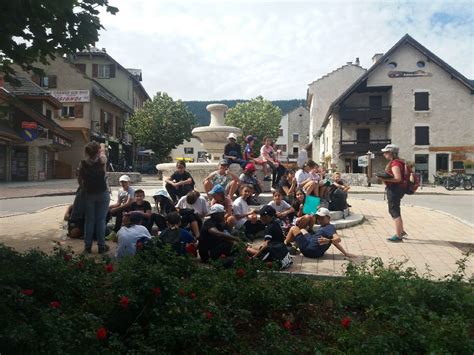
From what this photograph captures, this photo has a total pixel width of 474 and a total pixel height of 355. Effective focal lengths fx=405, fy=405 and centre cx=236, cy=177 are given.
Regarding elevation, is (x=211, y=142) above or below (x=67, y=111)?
below

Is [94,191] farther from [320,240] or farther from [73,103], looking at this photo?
[73,103]

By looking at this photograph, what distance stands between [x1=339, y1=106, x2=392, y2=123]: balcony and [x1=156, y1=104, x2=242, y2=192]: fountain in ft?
95.8

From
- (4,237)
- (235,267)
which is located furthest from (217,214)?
(4,237)

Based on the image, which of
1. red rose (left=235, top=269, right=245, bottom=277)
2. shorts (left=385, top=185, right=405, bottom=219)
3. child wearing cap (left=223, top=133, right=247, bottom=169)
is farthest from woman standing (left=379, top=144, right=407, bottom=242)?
red rose (left=235, top=269, right=245, bottom=277)

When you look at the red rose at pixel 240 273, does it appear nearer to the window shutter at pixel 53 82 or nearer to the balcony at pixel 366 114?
the window shutter at pixel 53 82

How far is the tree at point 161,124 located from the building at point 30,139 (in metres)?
11.3

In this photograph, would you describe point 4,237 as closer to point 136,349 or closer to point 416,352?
point 136,349

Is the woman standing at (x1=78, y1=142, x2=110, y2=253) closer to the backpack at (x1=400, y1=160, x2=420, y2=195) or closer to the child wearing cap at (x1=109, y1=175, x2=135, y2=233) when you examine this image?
the child wearing cap at (x1=109, y1=175, x2=135, y2=233)

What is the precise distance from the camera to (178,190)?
9414mm

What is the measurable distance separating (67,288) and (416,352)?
10.7 feet

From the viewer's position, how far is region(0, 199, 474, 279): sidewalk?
6.30m

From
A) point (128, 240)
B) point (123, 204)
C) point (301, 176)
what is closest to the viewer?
point (128, 240)

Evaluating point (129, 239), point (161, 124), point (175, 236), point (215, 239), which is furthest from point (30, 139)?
point (215, 239)

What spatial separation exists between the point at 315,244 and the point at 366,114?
36293mm
